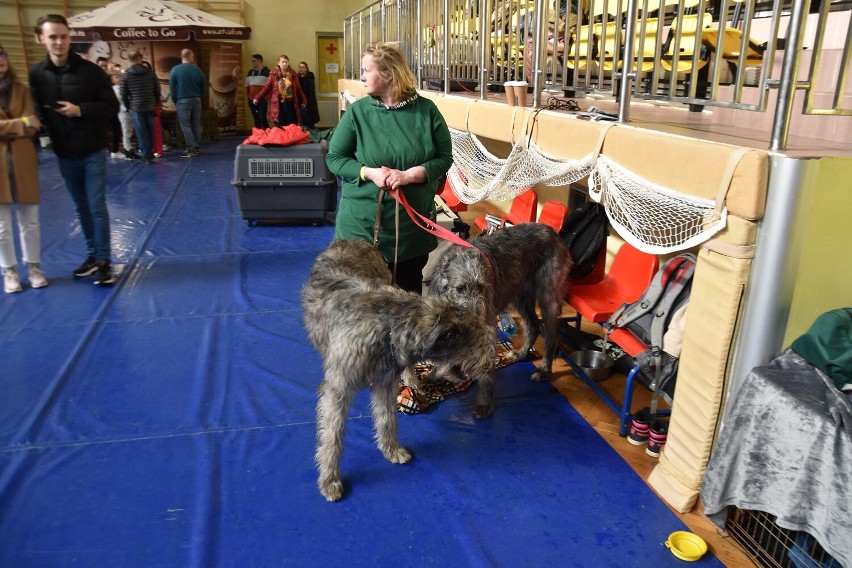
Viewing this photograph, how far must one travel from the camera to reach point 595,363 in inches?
133

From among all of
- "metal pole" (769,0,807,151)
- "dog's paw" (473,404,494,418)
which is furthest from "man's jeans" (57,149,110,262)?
"metal pole" (769,0,807,151)

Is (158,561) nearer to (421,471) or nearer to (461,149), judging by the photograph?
(421,471)

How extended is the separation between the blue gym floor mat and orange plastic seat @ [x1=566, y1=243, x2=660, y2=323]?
1.56 feet

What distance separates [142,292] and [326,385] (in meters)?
A: 2.75

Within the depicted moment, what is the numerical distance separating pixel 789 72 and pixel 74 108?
4.02 m

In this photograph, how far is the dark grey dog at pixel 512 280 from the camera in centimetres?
280

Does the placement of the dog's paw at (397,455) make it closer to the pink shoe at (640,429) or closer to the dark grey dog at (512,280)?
the dark grey dog at (512,280)

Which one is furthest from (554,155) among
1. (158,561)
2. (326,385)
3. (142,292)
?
(142,292)

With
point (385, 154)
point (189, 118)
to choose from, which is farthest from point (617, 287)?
point (189, 118)

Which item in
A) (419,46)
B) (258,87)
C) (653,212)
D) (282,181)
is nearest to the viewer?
(653,212)

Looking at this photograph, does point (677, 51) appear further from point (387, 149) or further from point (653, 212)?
point (387, 149)

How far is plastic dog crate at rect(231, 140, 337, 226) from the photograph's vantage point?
19.4ft

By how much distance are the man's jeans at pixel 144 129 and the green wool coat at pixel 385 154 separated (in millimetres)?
8167

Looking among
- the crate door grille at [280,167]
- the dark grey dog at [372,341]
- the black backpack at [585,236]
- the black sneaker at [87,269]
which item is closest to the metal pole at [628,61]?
the black backpack at [585,236]
